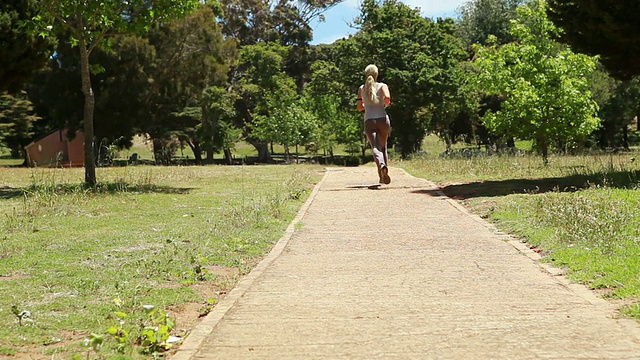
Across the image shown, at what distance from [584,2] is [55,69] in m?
29.4

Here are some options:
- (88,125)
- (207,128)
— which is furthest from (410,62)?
(88,125)

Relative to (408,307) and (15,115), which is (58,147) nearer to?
(15,115)

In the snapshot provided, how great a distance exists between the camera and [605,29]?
14000 mm

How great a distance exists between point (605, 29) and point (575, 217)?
648 cm

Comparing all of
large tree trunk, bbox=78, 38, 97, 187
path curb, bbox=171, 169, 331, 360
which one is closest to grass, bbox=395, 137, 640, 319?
path curb, bbox=171, 169, 331, 360

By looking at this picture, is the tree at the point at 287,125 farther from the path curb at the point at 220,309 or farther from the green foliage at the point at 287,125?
the path curb at the point at 220,309

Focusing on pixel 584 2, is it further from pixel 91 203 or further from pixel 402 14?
pixel 402 14

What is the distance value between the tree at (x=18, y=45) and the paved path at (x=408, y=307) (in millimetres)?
11819

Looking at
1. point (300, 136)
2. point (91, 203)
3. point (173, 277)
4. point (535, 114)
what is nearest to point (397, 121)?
point (300, 136)

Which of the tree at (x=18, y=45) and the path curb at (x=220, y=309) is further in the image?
the tree at (x=18, y=45)

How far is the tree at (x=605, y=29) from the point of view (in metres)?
13.8

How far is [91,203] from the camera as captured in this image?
1322 centimetres

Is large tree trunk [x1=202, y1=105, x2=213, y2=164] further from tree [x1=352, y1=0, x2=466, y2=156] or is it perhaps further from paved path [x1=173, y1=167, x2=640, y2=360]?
paved path [x1=173, y1=167, x2=640, y2=360]

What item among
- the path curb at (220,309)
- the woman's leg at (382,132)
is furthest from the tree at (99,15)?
the path curb at (220,309)
